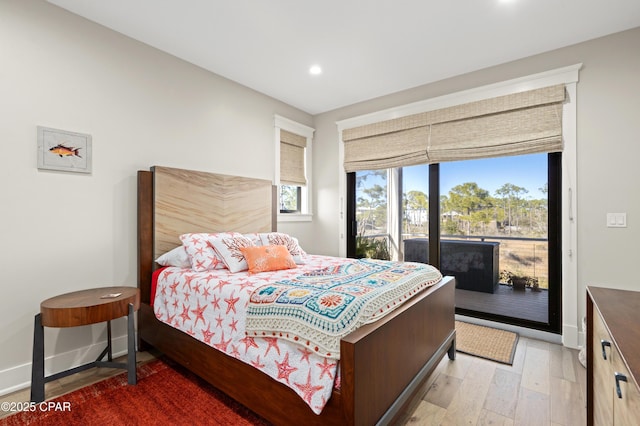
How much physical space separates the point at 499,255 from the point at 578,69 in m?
1.84

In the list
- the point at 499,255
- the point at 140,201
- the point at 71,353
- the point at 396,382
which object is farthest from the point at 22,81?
the point at 499,255

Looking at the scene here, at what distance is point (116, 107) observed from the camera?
253cm

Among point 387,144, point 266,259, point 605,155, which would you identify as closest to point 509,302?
Result: point 605,155

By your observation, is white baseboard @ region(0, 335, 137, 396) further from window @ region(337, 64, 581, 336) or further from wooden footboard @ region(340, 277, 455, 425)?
window @ region(337, 64, 581, 336)

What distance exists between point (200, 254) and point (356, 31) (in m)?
2.24

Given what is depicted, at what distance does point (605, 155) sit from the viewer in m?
2.57

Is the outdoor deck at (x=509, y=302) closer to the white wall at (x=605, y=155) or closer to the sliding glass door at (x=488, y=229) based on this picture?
the sliding glass door at (x=488, y=229)

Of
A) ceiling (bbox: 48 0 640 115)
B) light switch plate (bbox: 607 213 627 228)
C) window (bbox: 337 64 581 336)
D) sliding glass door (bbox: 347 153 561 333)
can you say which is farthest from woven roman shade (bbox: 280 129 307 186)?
light switch plate (bbox: 607 213 627 228)

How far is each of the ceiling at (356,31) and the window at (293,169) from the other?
0.86m

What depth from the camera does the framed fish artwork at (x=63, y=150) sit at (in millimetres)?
2164

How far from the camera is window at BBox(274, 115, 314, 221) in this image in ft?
13.1

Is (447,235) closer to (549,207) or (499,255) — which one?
(499,255)

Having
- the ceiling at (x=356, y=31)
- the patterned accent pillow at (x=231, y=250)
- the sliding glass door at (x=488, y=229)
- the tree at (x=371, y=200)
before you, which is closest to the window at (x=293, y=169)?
the tree at (x=371, y=200)

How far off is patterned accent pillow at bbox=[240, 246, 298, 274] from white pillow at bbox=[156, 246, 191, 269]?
470 mm
